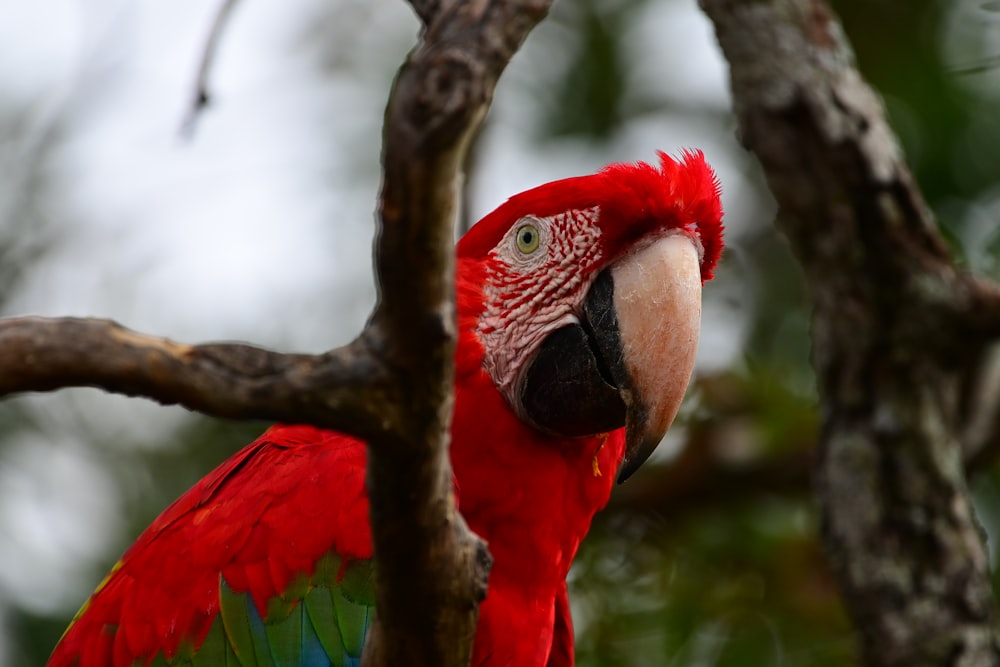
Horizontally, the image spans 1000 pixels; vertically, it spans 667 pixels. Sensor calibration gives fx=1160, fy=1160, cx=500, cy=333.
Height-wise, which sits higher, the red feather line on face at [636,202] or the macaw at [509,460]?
the red feather line on face at [636,202]

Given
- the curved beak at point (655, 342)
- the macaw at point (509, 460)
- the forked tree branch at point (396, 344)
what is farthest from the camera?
the macaw at point (509, 460)

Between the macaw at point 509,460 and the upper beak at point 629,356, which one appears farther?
the macaw at point 509,460

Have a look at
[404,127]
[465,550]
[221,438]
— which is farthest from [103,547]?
[404,127]

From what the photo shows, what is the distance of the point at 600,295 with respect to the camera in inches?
96.7

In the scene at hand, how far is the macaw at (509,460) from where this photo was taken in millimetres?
2383

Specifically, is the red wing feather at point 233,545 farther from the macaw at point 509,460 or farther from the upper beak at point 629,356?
the upper beak at point 629,356

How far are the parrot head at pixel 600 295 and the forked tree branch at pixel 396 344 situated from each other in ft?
2.72

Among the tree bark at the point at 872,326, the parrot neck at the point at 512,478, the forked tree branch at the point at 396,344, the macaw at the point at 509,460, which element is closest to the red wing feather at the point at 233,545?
the macaw at the point at 509,460

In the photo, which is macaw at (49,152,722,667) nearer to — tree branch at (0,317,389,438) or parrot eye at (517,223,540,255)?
parrot eye at (517,223,540,255)

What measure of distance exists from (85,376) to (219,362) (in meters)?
0.15

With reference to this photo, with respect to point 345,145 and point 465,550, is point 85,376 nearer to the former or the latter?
point 465,550

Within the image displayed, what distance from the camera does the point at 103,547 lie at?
16.3 ft

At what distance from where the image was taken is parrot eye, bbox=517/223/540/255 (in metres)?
2.57

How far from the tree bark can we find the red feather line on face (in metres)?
0.17
